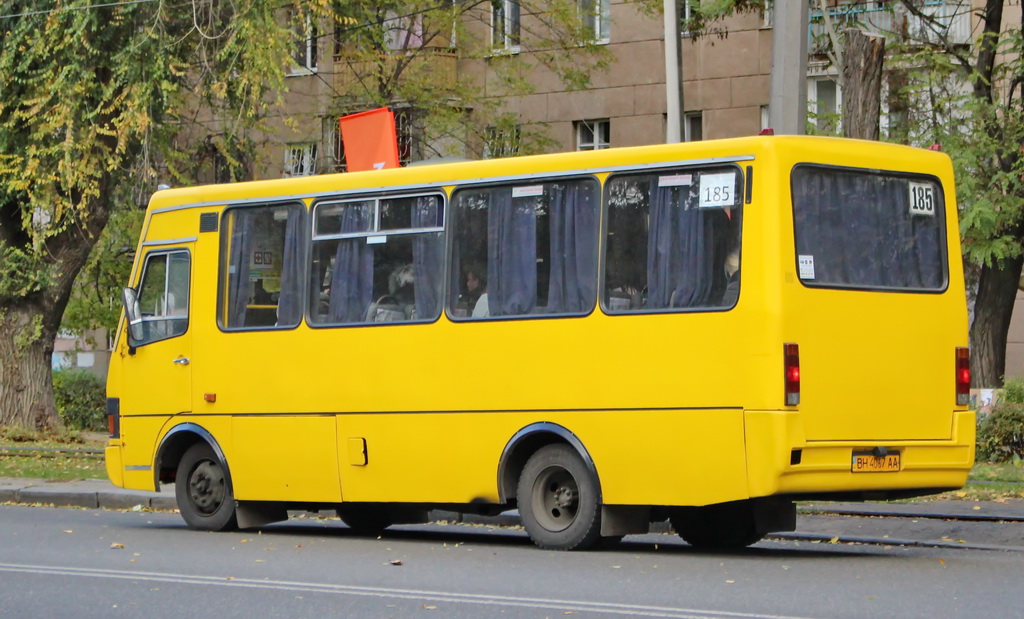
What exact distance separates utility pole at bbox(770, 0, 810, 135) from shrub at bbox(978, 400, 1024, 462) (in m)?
8.16

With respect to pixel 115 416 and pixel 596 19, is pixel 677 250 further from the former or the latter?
pixel 596 19

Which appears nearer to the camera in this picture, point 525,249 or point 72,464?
point 525,249

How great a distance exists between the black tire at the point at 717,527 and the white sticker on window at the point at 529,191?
256 centimetres

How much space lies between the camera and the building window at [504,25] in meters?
35.5

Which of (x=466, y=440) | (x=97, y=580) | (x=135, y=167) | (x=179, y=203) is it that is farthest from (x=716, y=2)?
(x=97, y=580)

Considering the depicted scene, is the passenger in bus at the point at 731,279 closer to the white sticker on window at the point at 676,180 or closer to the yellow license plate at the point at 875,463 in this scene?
the white sticker on window at the point at 676,180

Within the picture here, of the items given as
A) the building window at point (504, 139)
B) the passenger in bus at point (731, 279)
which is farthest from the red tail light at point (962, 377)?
the building window at point (504, 139)

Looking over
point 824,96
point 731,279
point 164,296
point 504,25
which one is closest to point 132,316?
point 164,296

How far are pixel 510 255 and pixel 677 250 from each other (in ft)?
5.02

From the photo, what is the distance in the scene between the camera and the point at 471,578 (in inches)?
423

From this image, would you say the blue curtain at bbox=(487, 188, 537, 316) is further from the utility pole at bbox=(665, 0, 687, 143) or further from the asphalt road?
the utility pole at bbox=(665, 0, 687, 143)

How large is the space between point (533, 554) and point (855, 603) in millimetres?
3658

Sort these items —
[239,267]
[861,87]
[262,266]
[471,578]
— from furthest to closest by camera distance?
[861,87], [239,267], [262,266], [471,578]

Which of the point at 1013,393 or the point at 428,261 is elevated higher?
the point at 428,261
